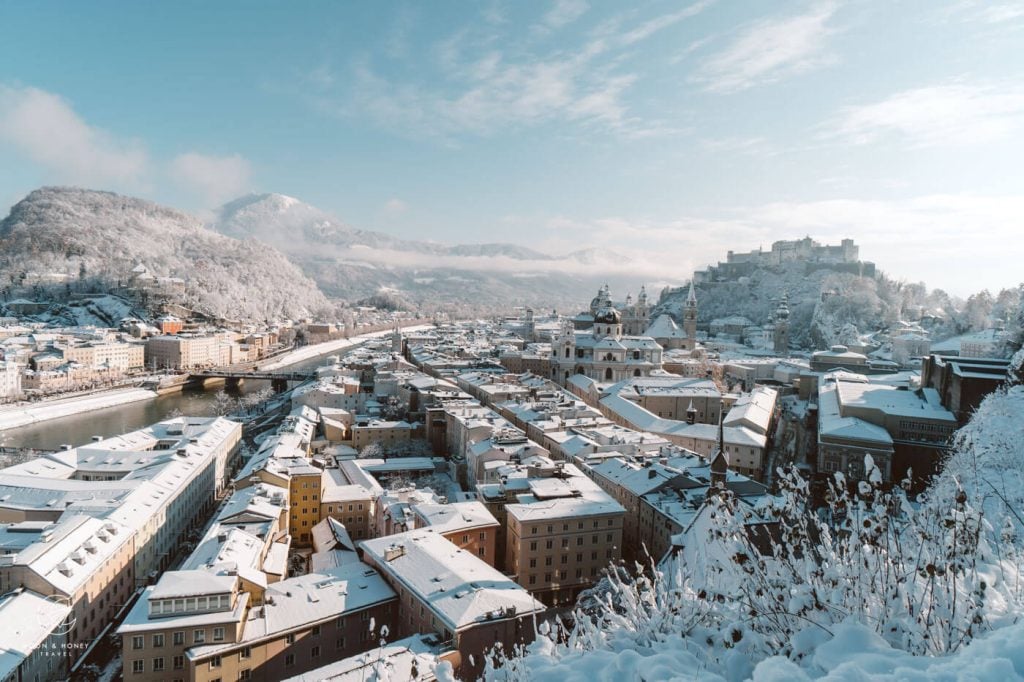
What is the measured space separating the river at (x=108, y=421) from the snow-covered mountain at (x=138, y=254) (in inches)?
1319

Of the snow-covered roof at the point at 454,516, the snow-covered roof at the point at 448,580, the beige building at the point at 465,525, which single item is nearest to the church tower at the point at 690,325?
the snow-covered roof at the point at 454,516

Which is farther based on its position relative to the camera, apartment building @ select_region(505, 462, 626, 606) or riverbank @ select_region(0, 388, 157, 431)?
riverbank @ select_region(0, 388, 157, 431)

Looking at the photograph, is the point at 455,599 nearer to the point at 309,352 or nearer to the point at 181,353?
the point at 181,353

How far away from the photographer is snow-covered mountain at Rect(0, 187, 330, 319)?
243ft

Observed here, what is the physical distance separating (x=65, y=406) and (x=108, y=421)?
9.54ft

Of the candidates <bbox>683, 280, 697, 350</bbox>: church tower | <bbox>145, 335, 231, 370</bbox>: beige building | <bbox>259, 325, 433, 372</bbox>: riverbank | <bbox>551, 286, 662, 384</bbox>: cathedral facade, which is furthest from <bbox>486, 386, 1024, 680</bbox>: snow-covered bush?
<bbox>145, 335, 231, 370</bbox>: beige building

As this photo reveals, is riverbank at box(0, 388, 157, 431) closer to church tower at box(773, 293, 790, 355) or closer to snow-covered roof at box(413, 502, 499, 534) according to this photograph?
snow-covered roof at box(413, 502, 499, 534)

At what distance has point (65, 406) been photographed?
1348 inches

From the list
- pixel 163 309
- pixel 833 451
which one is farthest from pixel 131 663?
pixel 163 309

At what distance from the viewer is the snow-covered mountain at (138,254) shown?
74188mm

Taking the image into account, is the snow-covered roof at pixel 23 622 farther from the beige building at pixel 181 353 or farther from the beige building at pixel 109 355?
the beige building at pixel 181 353

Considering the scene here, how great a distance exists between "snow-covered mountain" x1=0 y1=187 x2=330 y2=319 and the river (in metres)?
33.5

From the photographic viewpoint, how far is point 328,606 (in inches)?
396

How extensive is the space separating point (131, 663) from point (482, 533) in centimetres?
657
